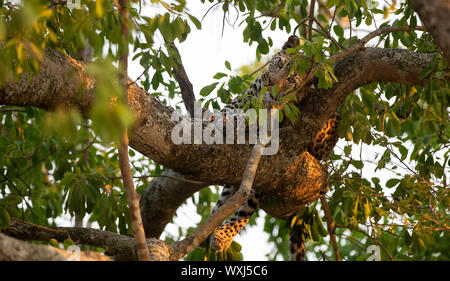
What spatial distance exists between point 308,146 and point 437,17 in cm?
257

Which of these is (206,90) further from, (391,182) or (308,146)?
(391,182)

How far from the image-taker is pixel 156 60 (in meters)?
3.69

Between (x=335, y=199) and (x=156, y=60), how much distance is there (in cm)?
193

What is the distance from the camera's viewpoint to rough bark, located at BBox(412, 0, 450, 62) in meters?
2.08

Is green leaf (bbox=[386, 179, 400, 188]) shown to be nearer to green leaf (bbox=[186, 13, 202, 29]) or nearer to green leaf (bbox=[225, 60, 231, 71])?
green leaf (bbox=[225, 60, 231, 71])

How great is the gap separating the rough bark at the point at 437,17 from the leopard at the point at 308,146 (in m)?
2.08

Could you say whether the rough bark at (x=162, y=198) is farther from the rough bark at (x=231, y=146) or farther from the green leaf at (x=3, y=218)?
the green leaf at (x=3, y=218)

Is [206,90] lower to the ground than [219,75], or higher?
lower

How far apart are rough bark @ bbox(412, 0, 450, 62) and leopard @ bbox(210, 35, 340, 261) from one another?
6.82 ft

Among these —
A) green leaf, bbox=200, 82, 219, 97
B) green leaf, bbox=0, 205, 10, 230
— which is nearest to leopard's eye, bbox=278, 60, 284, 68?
green leaf, bbox=200, 82, 219, 97

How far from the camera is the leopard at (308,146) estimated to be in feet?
14.8

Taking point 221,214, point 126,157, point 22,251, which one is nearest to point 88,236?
point 221,214

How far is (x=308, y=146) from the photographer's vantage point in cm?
462
